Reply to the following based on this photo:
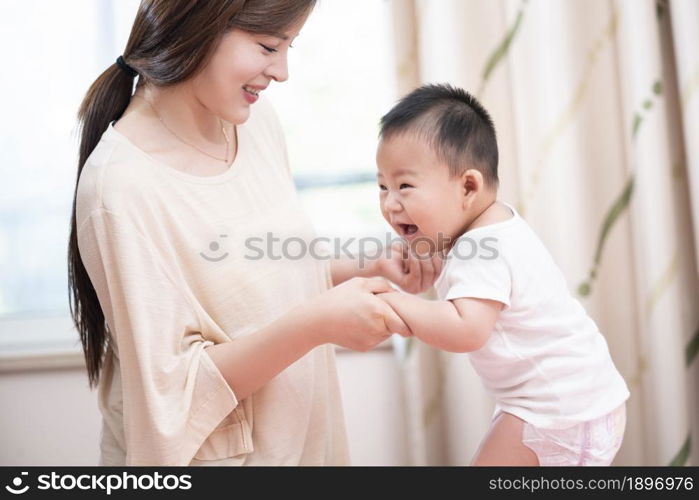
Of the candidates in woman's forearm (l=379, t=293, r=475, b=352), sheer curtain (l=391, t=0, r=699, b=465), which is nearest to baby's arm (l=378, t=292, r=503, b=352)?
woman's forearm (l=379, t=293, r=475, b=352)

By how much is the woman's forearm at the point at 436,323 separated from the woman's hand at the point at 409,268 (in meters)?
0.22

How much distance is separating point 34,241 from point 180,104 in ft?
4.59

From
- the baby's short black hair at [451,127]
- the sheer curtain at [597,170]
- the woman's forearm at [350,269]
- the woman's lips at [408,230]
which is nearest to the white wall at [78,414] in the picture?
the sheer curtain at [597,170]

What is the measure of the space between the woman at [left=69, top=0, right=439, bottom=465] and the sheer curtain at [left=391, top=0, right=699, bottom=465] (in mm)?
924

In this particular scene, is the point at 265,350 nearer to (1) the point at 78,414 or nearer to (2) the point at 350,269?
(2) the point at 350,269

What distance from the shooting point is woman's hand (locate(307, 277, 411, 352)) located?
3.81 feet

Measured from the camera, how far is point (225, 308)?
1280 millimetres

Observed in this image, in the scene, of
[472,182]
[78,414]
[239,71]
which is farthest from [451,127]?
[78,414]

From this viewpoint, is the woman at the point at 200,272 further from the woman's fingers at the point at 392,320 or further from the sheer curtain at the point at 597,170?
the sheer curtain at the point at 597,170

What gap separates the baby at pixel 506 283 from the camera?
1.27 m

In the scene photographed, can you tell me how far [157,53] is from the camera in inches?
49.4

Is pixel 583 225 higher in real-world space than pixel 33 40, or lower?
lower

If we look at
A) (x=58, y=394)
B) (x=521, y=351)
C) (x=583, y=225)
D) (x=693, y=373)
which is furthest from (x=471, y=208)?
(x=58, y=394)

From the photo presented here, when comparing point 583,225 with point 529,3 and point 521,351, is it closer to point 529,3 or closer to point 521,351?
point 529,3
